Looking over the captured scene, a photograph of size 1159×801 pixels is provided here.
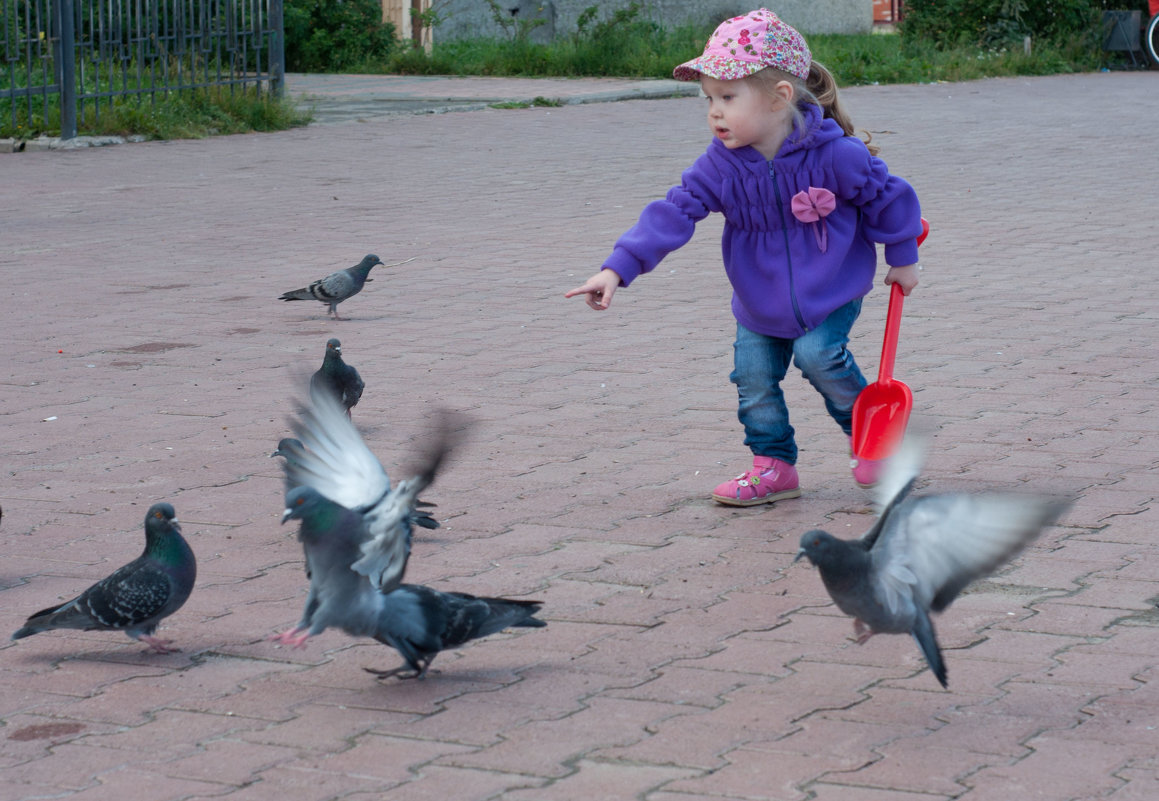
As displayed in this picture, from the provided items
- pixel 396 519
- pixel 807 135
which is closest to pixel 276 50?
pixel 807 135

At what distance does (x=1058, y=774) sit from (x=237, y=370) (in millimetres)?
4423

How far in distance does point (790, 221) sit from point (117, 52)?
44.2ft

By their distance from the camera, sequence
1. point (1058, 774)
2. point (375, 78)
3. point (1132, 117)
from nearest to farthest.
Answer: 1. point (1058, 774)
2. point (1132, 117)
3. point (375, 78)

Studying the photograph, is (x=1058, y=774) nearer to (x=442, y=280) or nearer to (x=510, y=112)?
(x=442, y=280)

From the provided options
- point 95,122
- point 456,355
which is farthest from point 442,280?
point 95,122

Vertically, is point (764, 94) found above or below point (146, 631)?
above

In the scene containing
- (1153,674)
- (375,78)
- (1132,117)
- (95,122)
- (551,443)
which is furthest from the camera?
(375,78)

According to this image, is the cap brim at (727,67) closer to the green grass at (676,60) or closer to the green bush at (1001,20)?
the green grass at (676,60)

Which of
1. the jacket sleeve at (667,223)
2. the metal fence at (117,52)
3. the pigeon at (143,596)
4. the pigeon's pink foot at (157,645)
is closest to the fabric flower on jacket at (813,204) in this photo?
the jacket sleeve at (667,223)

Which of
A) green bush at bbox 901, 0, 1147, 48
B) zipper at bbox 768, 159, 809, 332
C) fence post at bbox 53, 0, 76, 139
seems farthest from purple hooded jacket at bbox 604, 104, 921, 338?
green bush at bbox 901, 0, 1147, 48

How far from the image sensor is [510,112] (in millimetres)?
19031

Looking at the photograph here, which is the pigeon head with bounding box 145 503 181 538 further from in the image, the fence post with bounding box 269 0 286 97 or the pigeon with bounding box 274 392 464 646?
the fence post with bounding box 269 0 286 97

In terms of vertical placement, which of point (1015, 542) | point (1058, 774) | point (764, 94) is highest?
point (764, 94)

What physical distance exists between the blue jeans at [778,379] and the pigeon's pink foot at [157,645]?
1.99 meters
